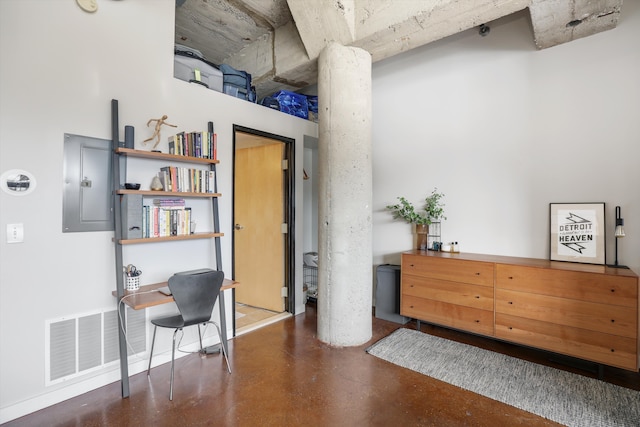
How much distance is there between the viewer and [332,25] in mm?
2852

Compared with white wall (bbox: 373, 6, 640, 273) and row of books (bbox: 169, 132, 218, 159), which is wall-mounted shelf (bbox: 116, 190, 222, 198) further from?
white wall (bbox: 373, 6, 640, 273)

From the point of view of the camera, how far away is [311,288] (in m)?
4.41

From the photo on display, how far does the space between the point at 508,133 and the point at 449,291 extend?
1.71 metres

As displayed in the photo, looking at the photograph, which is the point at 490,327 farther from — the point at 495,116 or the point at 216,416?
the point at 216,416

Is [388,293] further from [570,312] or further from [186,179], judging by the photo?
[186,179]

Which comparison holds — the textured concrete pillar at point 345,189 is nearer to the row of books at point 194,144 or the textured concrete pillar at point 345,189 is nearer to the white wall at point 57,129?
the row of books at point 194,144

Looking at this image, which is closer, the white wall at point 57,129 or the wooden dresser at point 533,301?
the white wall at point 57,129

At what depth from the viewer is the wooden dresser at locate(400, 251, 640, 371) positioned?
2.23 metres

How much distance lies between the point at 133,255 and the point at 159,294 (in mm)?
421

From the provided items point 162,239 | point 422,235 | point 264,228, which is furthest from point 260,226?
point 422,235

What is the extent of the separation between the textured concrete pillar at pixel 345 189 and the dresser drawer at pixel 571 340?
1.27m

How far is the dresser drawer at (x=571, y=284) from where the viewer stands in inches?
86.9

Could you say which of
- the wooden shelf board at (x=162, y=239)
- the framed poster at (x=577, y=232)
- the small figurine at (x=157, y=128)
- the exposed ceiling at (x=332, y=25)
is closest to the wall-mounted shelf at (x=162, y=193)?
the wooden shelf board at (x=162, y=239)

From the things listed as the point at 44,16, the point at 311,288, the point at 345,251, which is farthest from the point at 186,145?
the point at 311,288
